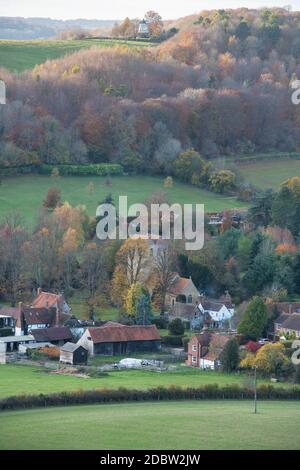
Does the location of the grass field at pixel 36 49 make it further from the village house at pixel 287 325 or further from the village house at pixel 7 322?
the village house at pixel 287 325

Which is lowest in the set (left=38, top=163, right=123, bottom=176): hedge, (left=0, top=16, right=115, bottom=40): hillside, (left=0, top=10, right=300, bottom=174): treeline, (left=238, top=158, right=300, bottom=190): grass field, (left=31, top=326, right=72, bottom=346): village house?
(left=31, top=326, right=72, bottom=346): village house

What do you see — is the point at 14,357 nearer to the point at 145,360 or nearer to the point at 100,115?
the point at 145,360

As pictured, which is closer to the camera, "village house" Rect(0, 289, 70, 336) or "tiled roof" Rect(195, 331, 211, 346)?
"tiled roof" Rect(195, 331, 211, 346)

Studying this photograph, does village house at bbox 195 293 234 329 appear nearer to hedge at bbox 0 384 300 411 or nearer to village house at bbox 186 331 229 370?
village house at bbox 186 331 229 370

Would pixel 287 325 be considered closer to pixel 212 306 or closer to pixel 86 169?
pixel 212 306

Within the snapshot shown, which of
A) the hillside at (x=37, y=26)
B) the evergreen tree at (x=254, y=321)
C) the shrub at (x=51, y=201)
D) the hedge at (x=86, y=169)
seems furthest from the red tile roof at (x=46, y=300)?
the hillside at (x=37, y=26)

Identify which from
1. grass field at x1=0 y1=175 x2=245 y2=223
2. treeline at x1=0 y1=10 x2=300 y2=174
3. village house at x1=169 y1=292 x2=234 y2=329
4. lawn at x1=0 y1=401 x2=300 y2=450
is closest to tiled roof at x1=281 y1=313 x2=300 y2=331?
village house at x1=169 y1=292 x2=234 y2=329

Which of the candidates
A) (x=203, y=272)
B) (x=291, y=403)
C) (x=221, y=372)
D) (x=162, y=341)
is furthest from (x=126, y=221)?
(x=291, y=403)
